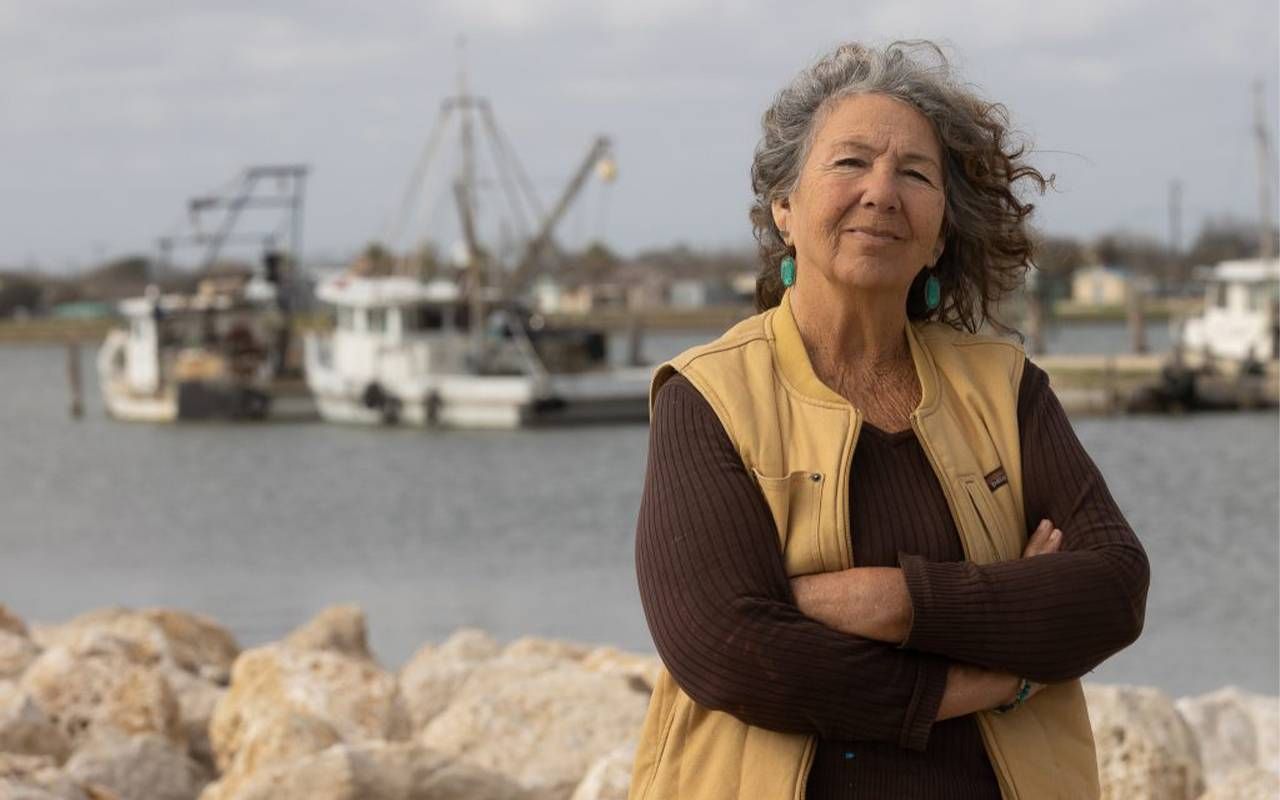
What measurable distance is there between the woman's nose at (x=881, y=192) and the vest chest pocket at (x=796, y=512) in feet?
1.03

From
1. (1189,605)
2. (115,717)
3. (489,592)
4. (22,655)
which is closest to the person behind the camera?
(115,717)

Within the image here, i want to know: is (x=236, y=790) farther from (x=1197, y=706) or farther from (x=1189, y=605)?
(x=1189, y=605)

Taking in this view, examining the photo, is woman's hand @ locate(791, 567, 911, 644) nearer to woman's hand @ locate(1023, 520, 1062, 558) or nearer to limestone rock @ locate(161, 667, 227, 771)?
woman's hand @ locate(1023, 520, 1062, 558)

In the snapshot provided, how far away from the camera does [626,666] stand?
267 inches

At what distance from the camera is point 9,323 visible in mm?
106188

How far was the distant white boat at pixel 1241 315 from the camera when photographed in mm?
32781

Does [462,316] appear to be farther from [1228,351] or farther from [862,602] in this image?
[862,602]

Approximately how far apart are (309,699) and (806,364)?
3.91 m

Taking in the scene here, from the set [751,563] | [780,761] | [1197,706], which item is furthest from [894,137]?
[1197,706]

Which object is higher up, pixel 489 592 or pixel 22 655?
pixel 22 655

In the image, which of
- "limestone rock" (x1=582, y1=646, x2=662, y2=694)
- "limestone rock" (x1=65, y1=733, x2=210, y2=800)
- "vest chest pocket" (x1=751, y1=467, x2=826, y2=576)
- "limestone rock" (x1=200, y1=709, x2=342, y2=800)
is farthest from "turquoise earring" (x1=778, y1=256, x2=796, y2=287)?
"limestone rock" (x1=582, y1=646, x2=662, y2=694)

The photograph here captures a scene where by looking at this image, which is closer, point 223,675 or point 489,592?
point 223,675

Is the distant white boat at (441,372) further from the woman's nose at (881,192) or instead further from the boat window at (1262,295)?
the woman's nose at (881,192)

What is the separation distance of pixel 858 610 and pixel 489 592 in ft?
49.4
